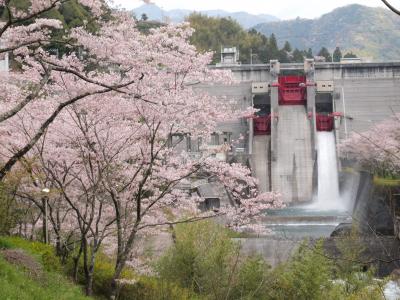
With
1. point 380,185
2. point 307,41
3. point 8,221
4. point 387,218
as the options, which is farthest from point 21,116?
point 307,41

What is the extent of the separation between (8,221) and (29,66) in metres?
3.15

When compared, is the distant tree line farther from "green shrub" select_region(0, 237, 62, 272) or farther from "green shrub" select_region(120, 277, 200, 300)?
"green shrub" select_region(0, 237, 62, 272)

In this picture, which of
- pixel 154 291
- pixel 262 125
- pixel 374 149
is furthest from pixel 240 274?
pixel 262 125

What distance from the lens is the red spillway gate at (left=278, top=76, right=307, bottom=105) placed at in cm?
3681

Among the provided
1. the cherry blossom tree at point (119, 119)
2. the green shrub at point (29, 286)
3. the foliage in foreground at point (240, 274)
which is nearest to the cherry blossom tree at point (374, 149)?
the foliage in foreground at point (240, 274)

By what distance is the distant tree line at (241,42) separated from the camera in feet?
211

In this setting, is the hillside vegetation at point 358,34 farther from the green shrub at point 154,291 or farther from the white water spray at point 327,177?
the green shrub at point 154,291

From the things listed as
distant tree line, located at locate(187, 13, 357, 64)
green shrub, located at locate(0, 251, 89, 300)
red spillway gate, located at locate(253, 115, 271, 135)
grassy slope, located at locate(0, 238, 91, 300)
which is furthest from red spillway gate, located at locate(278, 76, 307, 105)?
green shrub, located at locate(0, 251, 89, 300)

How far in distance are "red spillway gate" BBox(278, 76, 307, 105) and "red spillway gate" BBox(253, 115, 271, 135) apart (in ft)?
6.08

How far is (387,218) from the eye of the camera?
2044cm

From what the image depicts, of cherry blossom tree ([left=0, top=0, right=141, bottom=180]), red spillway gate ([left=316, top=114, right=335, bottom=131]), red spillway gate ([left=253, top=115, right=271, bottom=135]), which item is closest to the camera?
cherry blossom tree ([left=0, top=0, right=141, bottom=180])

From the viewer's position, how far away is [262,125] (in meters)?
36.2

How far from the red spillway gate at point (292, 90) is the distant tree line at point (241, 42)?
23.7 m

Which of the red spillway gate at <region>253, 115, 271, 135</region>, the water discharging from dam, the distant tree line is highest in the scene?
the distant tree line
